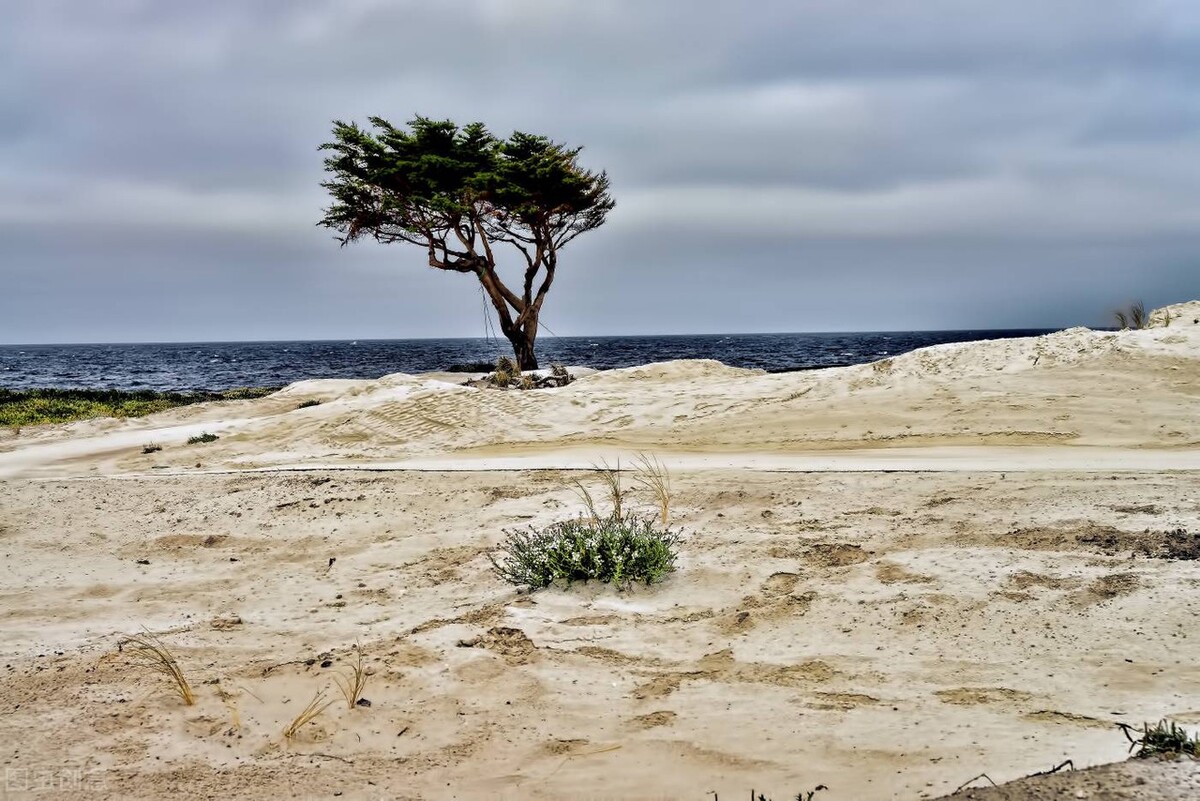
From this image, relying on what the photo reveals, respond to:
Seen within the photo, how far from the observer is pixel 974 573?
512 cm

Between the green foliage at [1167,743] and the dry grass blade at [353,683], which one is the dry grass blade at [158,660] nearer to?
the dry grass blade at [353,683]

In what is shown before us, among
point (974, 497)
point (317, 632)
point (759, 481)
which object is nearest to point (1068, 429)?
point (974, 497)

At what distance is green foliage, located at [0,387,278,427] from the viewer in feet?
62.2

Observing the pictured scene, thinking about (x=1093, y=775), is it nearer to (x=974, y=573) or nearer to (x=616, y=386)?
(x=974, y=573)

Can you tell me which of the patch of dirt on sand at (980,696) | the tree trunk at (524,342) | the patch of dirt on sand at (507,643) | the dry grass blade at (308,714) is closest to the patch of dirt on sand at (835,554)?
the patch of dirt on sand at (980,696)

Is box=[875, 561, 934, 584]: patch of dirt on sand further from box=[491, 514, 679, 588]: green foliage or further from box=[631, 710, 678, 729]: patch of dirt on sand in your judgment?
box=[631, 710, 678, 729]: patch of dirt on sand

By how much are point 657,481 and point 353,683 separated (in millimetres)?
4262

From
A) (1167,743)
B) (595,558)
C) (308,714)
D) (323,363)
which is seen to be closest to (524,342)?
(595,558)

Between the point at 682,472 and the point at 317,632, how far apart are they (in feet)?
15.5

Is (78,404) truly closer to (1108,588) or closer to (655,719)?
(655,719)

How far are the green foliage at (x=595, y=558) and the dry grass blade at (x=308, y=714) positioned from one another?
1802 mm

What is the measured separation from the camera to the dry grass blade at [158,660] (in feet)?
13.2

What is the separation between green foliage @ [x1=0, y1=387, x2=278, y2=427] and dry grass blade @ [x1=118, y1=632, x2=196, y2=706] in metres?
15.0

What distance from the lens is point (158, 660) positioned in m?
4.54
